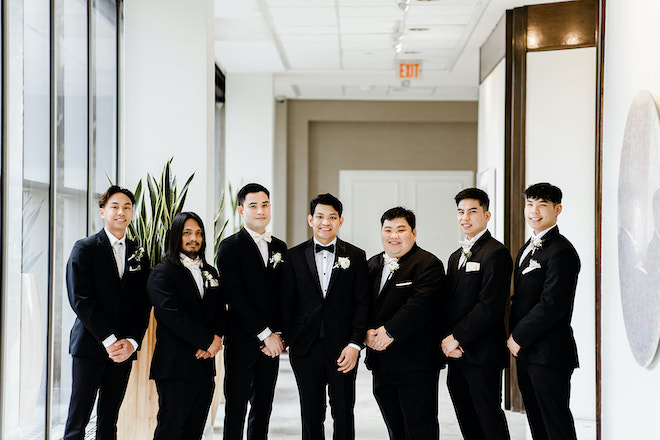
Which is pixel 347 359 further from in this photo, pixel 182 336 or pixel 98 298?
pixel 98 298

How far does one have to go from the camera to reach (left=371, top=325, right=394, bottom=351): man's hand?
368 cm

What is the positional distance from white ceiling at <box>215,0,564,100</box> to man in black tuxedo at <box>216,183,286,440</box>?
9.74ft

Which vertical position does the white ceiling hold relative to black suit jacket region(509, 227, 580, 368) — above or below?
above

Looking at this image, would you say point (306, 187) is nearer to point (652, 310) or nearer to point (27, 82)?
point (27, 82)

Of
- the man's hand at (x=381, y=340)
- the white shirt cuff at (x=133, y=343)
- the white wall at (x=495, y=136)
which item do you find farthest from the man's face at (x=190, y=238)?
the white wall at (x=495, y=136)

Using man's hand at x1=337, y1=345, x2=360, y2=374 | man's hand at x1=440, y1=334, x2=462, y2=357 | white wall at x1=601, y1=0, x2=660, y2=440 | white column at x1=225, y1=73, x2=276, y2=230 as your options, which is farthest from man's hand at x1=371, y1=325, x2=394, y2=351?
white column at x1=225, y1=73, x2=276, y2=230

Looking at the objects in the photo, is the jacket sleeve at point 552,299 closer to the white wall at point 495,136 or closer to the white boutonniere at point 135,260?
the white boutonniere at point 135,260

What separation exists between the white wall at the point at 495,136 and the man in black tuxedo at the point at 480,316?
2.44m

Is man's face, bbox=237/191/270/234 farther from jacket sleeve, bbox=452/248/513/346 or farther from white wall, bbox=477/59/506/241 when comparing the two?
white wall, bbox=477/59/506/241

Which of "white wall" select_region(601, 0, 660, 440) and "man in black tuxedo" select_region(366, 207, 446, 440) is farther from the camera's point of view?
"man in black tuxedo" select_region(366, 207, 446, 440)

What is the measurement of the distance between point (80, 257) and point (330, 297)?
51.0 inches

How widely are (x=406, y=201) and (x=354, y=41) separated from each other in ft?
13.2

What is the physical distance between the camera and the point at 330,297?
371 centimetres

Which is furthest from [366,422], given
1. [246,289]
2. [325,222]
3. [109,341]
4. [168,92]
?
[168,92]
